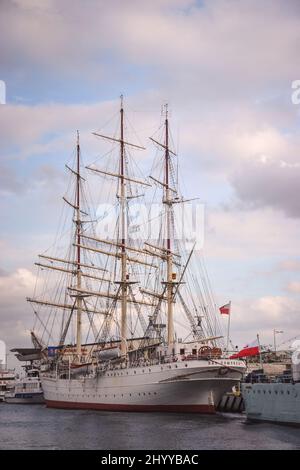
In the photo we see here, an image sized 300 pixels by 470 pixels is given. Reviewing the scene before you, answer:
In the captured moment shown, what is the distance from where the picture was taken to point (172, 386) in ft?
204

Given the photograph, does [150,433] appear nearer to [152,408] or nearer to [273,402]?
[273,402]

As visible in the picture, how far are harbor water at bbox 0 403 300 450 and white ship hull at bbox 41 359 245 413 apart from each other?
223 cm

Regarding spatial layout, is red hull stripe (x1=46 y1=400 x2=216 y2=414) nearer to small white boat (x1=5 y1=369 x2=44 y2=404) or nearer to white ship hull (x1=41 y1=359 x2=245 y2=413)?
white ship hull (x1=41 y1=359 x2=245 y2=413)

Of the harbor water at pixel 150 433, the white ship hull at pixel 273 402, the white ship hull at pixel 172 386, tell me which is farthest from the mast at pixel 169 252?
the white ship hull at pixel 273 402

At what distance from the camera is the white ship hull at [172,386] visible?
61.4m

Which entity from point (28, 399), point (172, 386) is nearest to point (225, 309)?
point (172, 386)

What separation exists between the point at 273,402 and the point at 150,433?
11.7 metres

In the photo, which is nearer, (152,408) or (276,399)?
(276,399)

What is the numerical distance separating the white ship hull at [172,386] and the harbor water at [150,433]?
7.32 feet

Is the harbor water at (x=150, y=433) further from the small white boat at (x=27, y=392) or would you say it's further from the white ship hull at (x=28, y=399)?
the small white boat at (x=27, y=392)

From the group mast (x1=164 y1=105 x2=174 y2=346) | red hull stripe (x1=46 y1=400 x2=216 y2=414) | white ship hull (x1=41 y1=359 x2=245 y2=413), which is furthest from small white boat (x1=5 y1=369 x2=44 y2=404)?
mast (x1=164 y1=105 x2=174 y2=346)

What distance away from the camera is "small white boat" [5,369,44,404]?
10919 centimetres
